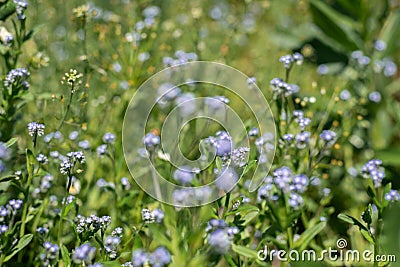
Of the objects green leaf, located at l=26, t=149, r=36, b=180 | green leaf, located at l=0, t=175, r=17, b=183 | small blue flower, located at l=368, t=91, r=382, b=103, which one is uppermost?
small blue flower, located at l=368, t=91, r=382, b=103

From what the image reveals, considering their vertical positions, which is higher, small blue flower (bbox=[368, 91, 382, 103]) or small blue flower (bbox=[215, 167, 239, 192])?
small blue flower (bbox=[368, 91, 382, 103])

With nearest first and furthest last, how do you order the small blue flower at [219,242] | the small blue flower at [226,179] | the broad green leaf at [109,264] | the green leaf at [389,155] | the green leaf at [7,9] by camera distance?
the small blue flower at [219,242] < the broad green leaf at [109,264] < the small blue flower at [226,179] < the green leaf at [7,9] < the green leaf at [389,155]

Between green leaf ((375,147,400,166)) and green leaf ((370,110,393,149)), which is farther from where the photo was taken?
green leaf ((370,110,393,149))

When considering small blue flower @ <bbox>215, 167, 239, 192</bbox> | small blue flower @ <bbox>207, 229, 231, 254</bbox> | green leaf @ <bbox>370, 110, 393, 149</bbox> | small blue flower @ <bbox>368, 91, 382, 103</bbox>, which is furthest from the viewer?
green leaf @ <bbox>370, 110, 393, 149</bbox>

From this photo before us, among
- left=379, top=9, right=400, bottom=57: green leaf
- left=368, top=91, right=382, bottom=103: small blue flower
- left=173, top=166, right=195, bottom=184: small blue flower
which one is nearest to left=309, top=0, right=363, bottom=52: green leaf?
left=379, top=9, right=400, bottom=57: green leaf

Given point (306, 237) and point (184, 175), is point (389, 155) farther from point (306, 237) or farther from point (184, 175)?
point (184, 175)

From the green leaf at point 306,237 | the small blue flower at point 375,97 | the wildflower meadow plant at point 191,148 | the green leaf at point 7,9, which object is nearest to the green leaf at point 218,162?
the wildflower meadow plant at point 191,148

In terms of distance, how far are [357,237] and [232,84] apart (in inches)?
35.2

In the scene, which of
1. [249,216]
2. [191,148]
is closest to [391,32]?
[191,148]

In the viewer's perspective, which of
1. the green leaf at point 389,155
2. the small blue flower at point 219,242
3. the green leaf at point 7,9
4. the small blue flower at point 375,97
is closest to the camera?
the small blue flower at point 219,242

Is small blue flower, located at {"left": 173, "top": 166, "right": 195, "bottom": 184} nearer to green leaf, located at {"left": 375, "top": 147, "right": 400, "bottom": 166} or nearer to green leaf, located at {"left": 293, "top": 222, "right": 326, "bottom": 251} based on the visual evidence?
green leaf, located at {"left": 293, "top": 222, "right": 326, "bottom": 251}

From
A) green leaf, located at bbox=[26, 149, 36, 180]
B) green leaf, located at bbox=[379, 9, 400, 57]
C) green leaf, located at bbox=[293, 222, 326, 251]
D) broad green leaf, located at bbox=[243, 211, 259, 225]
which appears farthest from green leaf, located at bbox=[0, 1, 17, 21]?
green leaf, located at bbox=[379, 9, 400, 57]

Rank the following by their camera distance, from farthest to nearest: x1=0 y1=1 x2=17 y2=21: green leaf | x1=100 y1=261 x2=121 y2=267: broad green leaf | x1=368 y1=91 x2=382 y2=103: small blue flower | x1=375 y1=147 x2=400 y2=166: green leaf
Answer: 1. x1=368 y1=91 x2=382 y2=103: small blue flower
2. x1=375 y1=147 x2=400 y2=166: green leaf
3. x1=0 y1=1 x2=17 y2=21: green leaf
4. x1=100 y1=261 x2=121 y2=267: broad green leaf

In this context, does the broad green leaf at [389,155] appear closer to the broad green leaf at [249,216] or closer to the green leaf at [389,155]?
the green leaf at [389,155]
